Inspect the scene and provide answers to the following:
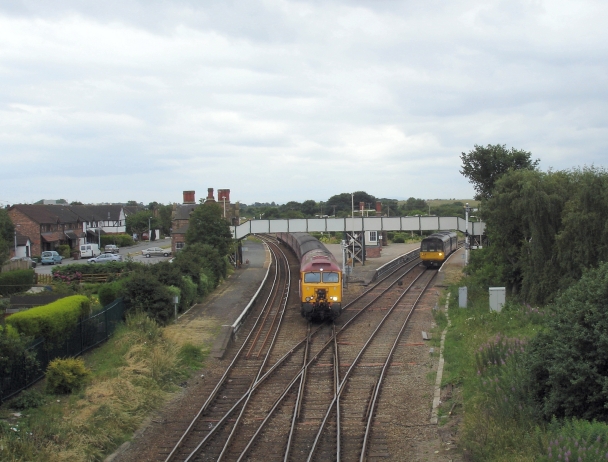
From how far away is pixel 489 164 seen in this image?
52156 mm

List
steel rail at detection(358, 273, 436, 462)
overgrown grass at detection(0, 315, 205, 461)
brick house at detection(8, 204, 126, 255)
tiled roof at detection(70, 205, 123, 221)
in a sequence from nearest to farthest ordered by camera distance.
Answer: overgrown grass at detection(0, 315, 205, 461), steel rail at detection(358, 273, 436, 462), brick house at detection(8, 204, 126, 255), tiled roof at detection(70, 205, 123, 221)

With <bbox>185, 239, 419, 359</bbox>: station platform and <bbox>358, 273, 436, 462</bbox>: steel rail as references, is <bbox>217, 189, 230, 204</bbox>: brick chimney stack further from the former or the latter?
<bbox>358, 273, 436, 462</bbox>: steel rail

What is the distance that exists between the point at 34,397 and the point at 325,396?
6762 mm

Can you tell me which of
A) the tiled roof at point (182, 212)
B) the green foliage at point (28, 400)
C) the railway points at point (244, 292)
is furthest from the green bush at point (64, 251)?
the green foliage at point (28, 400)

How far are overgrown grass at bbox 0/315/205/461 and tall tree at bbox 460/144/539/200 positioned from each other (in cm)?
3811

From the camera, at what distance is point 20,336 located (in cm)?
1517

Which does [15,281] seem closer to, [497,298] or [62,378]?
[62,378]

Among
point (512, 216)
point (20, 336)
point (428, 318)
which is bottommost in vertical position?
point (428, 318)

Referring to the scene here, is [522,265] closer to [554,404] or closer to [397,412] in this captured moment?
[397,412]

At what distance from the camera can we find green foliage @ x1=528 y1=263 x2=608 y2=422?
9.24m

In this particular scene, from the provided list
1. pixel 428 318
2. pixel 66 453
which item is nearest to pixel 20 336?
pixel 66 453

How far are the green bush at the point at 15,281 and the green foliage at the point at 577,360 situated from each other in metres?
31.3

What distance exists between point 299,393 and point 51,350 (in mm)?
7123

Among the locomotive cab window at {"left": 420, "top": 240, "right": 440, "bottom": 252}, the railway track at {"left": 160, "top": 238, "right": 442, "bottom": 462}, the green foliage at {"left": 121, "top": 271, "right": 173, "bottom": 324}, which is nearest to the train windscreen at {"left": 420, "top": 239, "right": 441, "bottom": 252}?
the locomotive cab window at {"left": 420, "top": 240, "right": 440, "bottom": 252}
